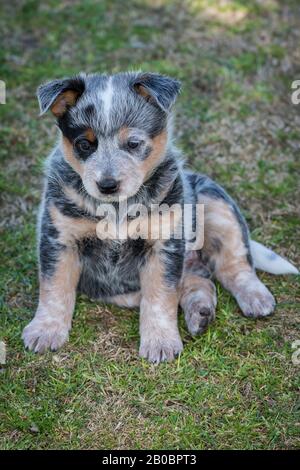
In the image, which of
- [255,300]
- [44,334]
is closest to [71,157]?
[44,334]

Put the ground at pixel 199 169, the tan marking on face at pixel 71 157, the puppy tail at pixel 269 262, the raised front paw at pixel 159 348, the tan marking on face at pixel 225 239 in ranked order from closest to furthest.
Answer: the ground at pixel 199 169 → the tan marking on face at pixel 71 157 → the raised front paw at pixel 159 348 → the tan marking on face at pixel 225 239 → the puppy tail at pixel 269 262

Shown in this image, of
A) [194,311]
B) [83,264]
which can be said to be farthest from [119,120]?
[194,311]

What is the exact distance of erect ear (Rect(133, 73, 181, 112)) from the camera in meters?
4.80

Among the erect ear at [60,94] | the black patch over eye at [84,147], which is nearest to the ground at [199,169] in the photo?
the black patch over eye at [84,147]

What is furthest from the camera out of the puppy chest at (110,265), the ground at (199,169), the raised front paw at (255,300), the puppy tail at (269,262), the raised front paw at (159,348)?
the puppy tail at (269,262)

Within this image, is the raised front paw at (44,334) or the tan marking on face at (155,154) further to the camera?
the raised front paw at (44,334)

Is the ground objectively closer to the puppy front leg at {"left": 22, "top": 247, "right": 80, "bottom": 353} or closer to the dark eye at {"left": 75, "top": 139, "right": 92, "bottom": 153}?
the puppy front leg at {"left": 22, "top": 247, "right": 80, "bottom": 353}

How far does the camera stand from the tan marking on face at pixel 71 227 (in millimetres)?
5059

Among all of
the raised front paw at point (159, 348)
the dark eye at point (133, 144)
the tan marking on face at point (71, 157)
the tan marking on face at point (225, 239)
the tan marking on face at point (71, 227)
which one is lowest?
the raised front paw at point (159, 348)

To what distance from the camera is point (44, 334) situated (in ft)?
16.8

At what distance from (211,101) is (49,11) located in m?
2.71

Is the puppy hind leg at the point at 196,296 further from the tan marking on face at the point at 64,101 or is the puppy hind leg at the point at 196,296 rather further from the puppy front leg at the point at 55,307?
the tan marking on face at the point at 64,101

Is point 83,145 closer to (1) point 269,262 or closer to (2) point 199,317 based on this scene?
(2) point 199,317

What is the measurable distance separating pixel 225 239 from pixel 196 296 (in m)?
0.57
